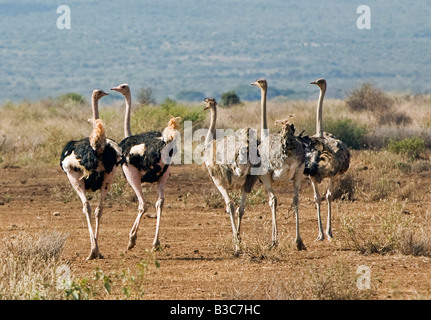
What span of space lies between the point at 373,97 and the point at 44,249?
2407 cm

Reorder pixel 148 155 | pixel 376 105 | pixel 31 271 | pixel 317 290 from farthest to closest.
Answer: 1. pixel 376 105
2. pixel 148 155
3. pixel 31 271
4. pixel 317 290

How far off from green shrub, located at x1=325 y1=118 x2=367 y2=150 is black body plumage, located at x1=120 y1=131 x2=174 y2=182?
476 inches

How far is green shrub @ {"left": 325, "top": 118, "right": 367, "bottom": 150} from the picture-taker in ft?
76.4

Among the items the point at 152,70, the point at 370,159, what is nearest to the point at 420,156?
the point at 370,159

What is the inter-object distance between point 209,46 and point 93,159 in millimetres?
116053

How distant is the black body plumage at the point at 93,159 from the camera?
10.8 m

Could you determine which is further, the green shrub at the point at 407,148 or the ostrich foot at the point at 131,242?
the green shrub at the point at 407,148

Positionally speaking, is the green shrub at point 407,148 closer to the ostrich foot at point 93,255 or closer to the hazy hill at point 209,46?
the ostrich foot at point 93,255

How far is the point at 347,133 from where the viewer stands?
2355 centimetres

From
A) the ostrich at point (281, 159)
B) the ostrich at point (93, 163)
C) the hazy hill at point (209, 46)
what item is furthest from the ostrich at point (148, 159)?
the hazy hill at point (209, 46)

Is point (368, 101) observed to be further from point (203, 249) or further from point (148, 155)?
point (148, 155)

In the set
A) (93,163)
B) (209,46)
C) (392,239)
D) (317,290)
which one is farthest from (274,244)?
(209,46)

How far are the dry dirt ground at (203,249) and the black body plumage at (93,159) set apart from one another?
0.86 m

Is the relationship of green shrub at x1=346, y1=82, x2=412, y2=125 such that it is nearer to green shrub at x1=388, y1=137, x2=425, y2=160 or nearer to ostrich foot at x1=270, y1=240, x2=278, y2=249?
green shrub at x1=388, y1=137, x2=425, y2=160
